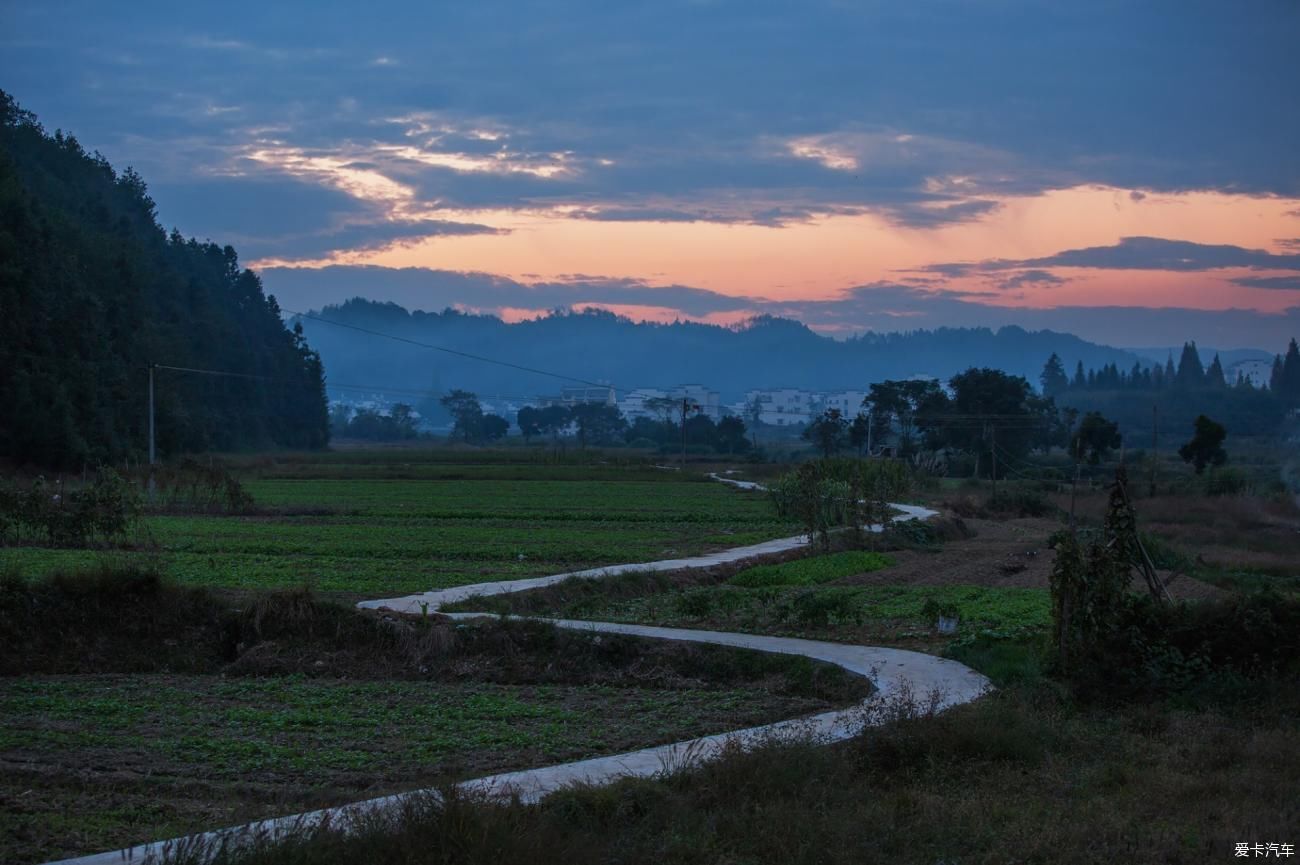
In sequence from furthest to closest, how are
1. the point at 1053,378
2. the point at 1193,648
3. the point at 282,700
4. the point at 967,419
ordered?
the point at 1053,378
the point at 967,419
the point at 282,700
the point at 1193,648

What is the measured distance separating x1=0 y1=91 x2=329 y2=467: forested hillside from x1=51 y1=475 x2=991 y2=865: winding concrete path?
5724 centimetres

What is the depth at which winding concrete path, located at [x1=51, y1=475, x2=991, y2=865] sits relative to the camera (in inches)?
328

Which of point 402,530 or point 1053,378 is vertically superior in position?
point 1053,378

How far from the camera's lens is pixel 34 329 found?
71250 millimetres

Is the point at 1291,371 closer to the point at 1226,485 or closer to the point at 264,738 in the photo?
the point at 1226,485

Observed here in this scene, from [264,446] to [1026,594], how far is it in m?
105

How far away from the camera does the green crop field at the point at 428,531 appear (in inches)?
1008

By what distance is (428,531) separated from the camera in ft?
123

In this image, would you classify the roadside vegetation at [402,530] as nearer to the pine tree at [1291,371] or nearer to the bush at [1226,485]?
the bush at [1226,485]

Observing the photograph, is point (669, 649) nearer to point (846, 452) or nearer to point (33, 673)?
point (33, 673)

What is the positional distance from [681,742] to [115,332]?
274 feet

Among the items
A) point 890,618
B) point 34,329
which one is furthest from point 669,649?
point 34,329

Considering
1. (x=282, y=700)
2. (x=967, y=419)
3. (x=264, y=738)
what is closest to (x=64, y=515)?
(x=282, y=700)

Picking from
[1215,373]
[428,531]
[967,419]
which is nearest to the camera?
[428,531]
